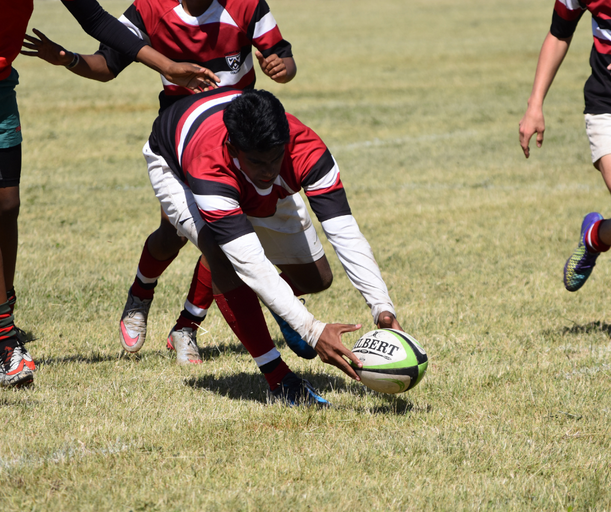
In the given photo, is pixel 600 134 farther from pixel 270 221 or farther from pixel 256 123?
pixel 256 123

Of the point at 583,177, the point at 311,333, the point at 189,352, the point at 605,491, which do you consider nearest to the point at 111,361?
the point at 189,352

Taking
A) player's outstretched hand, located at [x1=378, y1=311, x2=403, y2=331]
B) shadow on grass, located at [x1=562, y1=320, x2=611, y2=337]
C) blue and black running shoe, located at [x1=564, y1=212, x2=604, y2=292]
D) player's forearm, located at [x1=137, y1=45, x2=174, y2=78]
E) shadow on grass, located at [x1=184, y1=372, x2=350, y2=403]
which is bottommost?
shadow on grass, located at [x1=562, y1=320, x2=611, y2=337]

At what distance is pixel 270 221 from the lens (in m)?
4.80

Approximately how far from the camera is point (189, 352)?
537cm

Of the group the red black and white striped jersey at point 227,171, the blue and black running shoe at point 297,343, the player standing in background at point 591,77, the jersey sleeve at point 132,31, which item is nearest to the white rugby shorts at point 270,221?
the red black and white striped jersey at point 227,171

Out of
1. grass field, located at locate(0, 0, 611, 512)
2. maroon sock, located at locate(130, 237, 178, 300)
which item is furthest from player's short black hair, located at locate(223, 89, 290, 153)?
maroon sock, located at locate(130, 237, 178, 300)

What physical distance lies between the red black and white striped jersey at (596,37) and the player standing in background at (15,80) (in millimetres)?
2354

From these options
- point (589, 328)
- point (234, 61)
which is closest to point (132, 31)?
point (234, 61)

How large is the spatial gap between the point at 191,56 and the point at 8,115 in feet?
4.11

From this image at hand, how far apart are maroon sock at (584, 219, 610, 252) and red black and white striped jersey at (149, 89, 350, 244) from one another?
220 cm

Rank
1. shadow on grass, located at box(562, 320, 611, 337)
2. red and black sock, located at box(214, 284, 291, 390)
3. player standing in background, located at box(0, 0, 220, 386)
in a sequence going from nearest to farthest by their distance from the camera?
red and black sock, located at box(214, 284, 291, 390)
player standing in background, located at box(0, 0, 220, 386)
shadow on grass, located at box(562, 320, 611, 337)

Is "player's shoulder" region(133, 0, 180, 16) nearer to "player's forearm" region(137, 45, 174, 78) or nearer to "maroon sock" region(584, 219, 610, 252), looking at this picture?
"player's forearm" region(137, 45, 174, 78)

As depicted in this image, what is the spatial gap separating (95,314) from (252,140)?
3.14 meters

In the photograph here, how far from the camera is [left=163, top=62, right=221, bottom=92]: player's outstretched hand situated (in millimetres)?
4895
